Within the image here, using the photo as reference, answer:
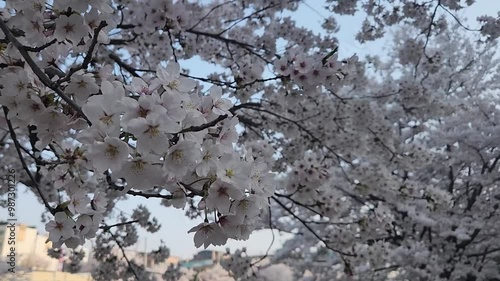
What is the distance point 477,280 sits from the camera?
20.6 ft

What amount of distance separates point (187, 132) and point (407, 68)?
28.5ft

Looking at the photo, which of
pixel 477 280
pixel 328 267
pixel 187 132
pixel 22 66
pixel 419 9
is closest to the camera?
pixel 187 132

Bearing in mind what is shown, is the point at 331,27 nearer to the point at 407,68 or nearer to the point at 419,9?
the point at 419,9

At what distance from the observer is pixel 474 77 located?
27.4 feet

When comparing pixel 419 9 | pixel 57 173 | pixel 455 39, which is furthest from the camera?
pixel 455 39

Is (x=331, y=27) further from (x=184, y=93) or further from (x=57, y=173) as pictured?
(x=184, y=93)

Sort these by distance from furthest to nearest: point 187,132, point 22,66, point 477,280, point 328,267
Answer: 1. point 328,267
2. point 477,280
3. point 22,66
4. point 187,132

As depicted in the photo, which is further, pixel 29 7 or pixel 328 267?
pixel 328 267

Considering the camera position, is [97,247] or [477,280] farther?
[477,280]

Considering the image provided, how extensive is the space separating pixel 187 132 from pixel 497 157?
6898 millimetres

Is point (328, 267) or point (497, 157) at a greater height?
point (497, 157)

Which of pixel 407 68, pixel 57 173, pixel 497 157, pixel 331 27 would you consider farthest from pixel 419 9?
pixel 407 68

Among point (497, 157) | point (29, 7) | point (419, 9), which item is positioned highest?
point (419, 9)

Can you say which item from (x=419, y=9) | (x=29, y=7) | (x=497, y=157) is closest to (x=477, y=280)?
(x=497, y=157)
